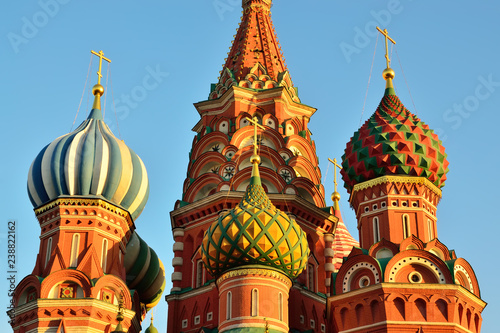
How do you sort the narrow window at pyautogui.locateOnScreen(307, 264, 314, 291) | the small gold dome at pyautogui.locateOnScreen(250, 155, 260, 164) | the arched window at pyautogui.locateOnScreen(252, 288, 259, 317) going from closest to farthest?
1. the arched window at pyautogui.locateOnScreen(252, 288, 259, 317)
2. the small gold dome at pyautogui.locateOnScreen(250, 155, 260, 164)
3. the narrow window at pyautogui.locateOnScreen(307, 264, 314, 291)


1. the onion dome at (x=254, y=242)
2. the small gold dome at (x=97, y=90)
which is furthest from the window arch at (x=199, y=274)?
the small gold dome at (x=97, y=90)

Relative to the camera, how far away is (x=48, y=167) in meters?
20.3

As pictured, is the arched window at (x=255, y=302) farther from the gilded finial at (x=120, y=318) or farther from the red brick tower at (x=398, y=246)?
the gilded finial at (x=120, y=318)

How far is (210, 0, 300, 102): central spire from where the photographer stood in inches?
956

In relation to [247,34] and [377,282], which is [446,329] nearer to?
[377,282]

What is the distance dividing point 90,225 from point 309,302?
195 inches

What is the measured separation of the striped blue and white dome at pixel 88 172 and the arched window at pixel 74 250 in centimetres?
88

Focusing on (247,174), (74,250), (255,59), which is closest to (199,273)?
(247,174)

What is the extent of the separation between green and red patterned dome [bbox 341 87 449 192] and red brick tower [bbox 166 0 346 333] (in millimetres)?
1694

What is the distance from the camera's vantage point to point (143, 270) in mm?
22172

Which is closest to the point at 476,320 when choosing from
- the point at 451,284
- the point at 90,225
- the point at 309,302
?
the point at 451,284

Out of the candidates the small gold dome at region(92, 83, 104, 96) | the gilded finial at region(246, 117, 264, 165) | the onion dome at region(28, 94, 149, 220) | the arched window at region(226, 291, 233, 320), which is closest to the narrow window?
the gilded finial at region(246, 117, 264, 165)

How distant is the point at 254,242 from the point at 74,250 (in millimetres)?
3596

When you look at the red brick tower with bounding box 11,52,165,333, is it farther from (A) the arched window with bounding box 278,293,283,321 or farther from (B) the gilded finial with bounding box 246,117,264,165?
(A) the arched window with bounding box 278,293,283,321
